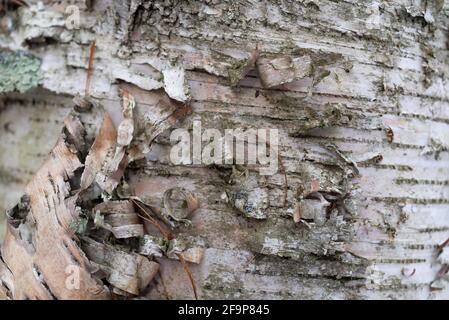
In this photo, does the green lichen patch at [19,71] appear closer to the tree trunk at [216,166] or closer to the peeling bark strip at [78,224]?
the tree trunk at [216,166]

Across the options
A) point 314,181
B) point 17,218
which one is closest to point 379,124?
point 314,181

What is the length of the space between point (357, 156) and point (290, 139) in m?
0.17

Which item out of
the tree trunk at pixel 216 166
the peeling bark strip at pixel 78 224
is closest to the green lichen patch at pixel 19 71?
the tree trunk at pixel 216 166

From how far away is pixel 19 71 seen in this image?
4.17 ft

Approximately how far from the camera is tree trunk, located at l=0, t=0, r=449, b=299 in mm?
1178

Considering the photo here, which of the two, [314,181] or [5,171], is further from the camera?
[5,171]

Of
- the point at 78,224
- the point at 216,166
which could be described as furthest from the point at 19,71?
the point at 216,166

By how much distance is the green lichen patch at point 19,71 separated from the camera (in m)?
1.27

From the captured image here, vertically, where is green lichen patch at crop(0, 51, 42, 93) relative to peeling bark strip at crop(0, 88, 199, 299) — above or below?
above

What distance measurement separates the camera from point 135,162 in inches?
46.9

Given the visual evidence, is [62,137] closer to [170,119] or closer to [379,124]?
[170,119]

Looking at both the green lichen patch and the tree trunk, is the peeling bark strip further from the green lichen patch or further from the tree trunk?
the green lichen patch

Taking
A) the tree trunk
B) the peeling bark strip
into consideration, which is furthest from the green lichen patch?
the peeling bark strip
